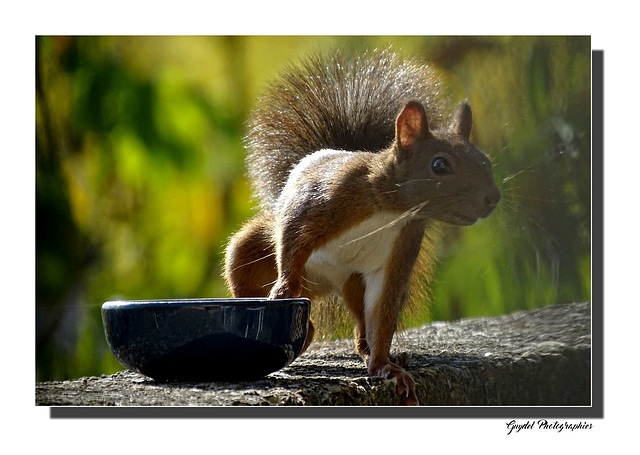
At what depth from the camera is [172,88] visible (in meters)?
3.13

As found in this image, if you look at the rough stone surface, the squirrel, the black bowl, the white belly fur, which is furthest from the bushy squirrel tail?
the black bowl

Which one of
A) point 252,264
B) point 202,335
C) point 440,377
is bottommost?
point 440,377

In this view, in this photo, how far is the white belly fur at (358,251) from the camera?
2596 millimetres

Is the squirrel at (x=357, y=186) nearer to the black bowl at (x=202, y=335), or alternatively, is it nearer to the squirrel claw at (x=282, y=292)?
the squirrel claw at (x=282, y=292)

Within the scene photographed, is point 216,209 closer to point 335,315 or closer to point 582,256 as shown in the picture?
point 335,315

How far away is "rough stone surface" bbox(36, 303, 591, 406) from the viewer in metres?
2.18

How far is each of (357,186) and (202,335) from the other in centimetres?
69

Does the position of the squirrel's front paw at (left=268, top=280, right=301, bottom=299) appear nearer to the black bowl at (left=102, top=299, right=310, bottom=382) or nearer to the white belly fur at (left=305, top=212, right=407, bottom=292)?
the white belly fur at (left=305, top=212, right=407, bottom=292)

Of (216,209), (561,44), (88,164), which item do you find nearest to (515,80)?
(561,44)

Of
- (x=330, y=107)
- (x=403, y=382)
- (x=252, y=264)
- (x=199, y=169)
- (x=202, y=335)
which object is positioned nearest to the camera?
(x=202, y=335)

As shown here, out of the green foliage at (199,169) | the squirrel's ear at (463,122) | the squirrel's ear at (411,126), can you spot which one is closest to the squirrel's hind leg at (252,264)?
the green foliage at (199,169)

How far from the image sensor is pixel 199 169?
3.24 metres

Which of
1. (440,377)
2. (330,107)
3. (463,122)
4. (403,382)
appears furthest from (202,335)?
(330,107)

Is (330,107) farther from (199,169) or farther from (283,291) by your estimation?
(283,291)
